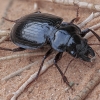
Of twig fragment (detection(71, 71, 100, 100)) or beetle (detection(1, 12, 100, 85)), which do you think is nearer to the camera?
twig fragment (detection(71, 71, 100, 100))

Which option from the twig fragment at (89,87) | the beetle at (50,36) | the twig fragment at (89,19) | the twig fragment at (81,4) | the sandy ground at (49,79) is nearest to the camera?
the twig fragment at (89,87)

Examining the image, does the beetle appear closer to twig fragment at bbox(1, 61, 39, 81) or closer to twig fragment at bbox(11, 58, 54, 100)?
twig fragment at bbox(11, 58, 54, 100)

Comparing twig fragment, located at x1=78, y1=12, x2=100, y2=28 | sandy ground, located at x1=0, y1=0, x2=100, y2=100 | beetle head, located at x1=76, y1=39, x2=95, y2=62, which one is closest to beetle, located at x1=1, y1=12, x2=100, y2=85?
beetle head, located at x1=76, y1=39, x2=95, y2=62

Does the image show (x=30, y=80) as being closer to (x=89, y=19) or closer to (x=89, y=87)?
(x=89, y=87)

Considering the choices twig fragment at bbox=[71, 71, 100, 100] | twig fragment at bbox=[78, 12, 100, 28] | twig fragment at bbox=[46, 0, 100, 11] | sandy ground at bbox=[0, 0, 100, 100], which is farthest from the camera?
twig fragment at bbox=[46, 0, 100, 11]

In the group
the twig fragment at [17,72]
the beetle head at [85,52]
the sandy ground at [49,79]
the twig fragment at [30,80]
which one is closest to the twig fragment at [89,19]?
the sandy ground at [49,79]

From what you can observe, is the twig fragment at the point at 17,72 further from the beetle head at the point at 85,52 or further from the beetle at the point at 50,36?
the beetle head at the point at 85,52

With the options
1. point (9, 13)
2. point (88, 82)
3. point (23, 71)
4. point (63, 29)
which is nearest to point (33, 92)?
point (23, 71)

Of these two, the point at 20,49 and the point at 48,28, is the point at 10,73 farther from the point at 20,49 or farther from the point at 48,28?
the point at 48,28

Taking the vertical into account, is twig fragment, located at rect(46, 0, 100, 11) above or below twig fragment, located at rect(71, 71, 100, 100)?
above
